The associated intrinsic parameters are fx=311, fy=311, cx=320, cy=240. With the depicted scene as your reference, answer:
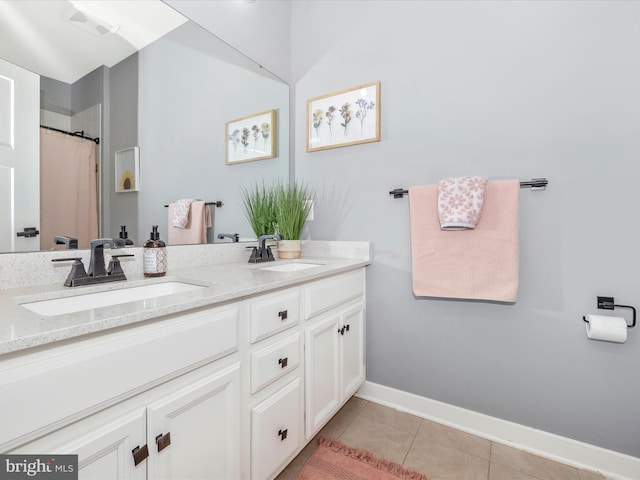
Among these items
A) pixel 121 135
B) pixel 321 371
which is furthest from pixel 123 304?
pixel 321 371

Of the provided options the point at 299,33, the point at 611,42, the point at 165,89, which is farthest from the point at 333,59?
the point at 611,42

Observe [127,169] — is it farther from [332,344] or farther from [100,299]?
[332,344]

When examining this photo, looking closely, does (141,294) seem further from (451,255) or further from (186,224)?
(451,255)

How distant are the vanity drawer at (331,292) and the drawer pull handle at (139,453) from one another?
0.67 m

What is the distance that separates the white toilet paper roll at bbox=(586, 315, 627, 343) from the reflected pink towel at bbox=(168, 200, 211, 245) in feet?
5.59

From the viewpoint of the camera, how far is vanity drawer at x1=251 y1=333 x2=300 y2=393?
3.33 ft

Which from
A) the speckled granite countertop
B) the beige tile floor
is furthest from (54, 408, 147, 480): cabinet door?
the beige tile floor

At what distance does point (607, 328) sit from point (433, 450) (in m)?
0.88

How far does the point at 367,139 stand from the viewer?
1774 mm

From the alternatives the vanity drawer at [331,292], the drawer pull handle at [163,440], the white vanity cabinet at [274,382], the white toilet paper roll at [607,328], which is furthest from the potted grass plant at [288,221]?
the white toilet paper roll at [607,328]

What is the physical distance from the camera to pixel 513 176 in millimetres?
1426

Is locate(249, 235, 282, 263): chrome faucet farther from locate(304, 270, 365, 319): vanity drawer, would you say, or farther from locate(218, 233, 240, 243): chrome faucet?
locate(304, 270, 365, 319): vanity drawer

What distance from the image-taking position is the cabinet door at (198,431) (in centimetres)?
74

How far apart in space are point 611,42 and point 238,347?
6.02ft
